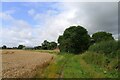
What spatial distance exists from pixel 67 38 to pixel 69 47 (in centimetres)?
575

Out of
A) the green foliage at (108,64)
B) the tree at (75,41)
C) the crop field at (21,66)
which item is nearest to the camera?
the crop field at (21,66)

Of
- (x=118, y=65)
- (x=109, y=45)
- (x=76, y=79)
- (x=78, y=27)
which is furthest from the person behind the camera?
(x=78, y=27)

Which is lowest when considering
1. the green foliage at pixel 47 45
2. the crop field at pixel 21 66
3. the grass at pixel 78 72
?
the grass at pixel 78 72

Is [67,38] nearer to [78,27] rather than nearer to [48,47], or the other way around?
[78,27]

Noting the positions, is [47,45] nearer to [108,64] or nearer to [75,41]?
[75,41]

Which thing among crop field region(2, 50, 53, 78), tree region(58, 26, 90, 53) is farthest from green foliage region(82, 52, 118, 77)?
tree region(58, 26, 90, 53)

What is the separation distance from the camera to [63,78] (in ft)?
59.0

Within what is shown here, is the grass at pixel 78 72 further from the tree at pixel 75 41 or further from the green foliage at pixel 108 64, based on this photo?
the tree at pixel 75 41

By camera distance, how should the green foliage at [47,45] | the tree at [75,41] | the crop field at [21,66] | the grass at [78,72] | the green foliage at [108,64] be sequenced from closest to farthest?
the grass at [78,72]
the crop field at [21,66]
the green foliage at [108,64]
the tree at [75,41]
the green foliage at [47,45]

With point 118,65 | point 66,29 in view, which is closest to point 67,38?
point 66,29

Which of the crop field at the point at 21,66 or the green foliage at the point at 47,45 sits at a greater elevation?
the green foliage at the point at 47,45

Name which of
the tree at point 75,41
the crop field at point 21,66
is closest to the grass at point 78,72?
the crop field at point 21,66

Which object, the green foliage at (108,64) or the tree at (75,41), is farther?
the tree at (75,41)

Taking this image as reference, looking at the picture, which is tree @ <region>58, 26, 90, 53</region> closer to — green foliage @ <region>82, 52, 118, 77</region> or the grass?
green foliage @ <region>82, 52, 118, 77</region>
